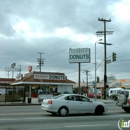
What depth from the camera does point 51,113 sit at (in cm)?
1833

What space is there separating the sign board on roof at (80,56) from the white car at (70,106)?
30675 millimetres

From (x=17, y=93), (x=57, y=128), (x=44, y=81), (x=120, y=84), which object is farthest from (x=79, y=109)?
(x=120, y=84)

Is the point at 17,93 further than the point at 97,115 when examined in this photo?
Yes

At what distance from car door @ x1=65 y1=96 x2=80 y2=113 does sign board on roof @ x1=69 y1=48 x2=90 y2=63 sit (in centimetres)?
3126

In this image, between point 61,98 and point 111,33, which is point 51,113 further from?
point 111,33

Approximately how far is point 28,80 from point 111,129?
1528 inches

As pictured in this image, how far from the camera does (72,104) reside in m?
17.2

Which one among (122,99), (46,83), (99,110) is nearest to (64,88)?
(46,83)

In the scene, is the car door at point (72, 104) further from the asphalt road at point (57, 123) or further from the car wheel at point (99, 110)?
the car wheel at point (99, 110)

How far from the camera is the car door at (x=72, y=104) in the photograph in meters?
17.1

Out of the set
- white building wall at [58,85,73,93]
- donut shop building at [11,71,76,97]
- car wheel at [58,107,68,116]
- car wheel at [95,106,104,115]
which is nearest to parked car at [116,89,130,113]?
car wheel at [95,106,104,115]

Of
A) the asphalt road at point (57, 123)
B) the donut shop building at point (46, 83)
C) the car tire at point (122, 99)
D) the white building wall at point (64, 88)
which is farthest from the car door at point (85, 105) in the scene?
the white building wall at point (64, 88)

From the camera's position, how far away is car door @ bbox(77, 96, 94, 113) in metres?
17.5

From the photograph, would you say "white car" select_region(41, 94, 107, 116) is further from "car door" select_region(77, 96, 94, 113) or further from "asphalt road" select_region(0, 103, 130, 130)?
"asphalt road" select_region(0, 103, 130, 130)
